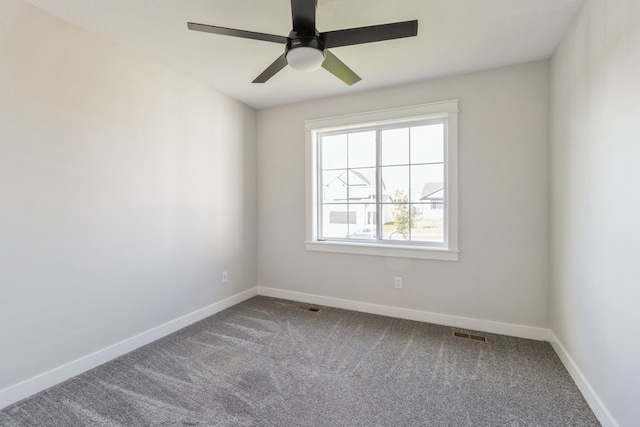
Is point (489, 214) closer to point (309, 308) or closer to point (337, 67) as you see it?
point (337, 67)

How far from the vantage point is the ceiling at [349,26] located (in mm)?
1889

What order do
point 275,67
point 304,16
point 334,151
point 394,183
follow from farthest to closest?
point 334,151, point 394,183, point 275,67, point 304,16

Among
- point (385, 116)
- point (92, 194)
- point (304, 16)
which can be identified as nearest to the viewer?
point (304, 16)

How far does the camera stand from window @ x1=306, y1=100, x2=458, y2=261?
2.99 metres

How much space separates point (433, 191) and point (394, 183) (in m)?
0.42

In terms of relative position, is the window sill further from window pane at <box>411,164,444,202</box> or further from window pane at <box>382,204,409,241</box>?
window pane at <box>411,164,444,202</box>

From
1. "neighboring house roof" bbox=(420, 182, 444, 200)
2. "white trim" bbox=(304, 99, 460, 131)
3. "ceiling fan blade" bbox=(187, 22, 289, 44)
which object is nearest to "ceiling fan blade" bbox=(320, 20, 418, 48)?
"ceiling fan blade" bbox=(187, 22, 289, 44)

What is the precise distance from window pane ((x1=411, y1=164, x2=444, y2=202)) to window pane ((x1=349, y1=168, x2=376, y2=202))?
448 mm

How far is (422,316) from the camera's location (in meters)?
3.03

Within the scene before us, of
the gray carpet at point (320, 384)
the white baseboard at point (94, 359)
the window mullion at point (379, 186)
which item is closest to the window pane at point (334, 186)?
the window mullion at point (379, 186)

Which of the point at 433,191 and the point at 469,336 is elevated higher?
the point at 433,191

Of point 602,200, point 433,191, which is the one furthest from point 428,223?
point 602,200

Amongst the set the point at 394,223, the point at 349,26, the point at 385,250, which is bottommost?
the point at 385,250

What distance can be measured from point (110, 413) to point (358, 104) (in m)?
3.31
